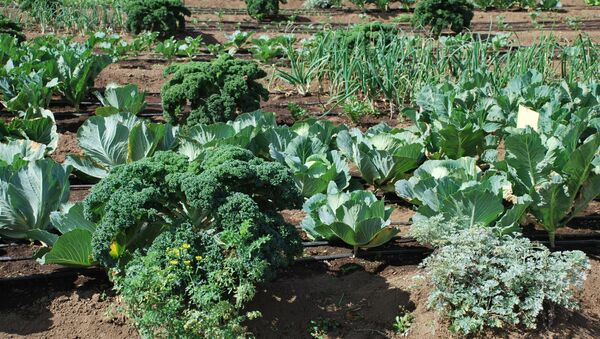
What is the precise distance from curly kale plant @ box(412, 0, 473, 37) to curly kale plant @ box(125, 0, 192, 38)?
4.28m

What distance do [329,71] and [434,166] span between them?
366 cm

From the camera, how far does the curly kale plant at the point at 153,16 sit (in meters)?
13.3

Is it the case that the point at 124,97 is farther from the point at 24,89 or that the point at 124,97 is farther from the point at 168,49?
the point at 168,49

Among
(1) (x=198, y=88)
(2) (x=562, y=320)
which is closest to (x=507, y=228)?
(2) (x=562, y=320)

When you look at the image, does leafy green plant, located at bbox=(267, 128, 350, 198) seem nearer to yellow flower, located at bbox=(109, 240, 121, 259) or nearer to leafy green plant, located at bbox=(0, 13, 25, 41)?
yellow flower, located at bbox=(109, 240, 121, 259)

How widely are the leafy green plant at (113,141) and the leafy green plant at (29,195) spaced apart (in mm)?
839

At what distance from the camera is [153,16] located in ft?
43.7

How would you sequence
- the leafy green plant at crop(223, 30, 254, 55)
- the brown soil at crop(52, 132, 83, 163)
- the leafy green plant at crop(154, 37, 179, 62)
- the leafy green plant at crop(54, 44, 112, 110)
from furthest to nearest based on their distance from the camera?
the leafy green plant at crop(223, 30, 254, 55) → the leafy green plant at crop(154, 37, 179, 62) → the leafy green plant at crop(54, 44, 112, 110) → the brown soil at crop(52, 132, 83, 163)

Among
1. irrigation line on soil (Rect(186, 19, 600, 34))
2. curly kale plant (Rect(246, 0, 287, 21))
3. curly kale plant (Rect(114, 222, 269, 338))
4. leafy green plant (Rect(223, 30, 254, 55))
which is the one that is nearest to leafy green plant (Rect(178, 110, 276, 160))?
curly kale plant (Rect(114, 222, 269, 338))

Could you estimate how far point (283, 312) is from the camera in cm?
416

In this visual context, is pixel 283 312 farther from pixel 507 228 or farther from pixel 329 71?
pixel 329 71

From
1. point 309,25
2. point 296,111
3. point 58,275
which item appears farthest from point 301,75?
point 309,25

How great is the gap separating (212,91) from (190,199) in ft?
10.4

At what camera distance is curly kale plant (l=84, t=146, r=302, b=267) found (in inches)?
151
